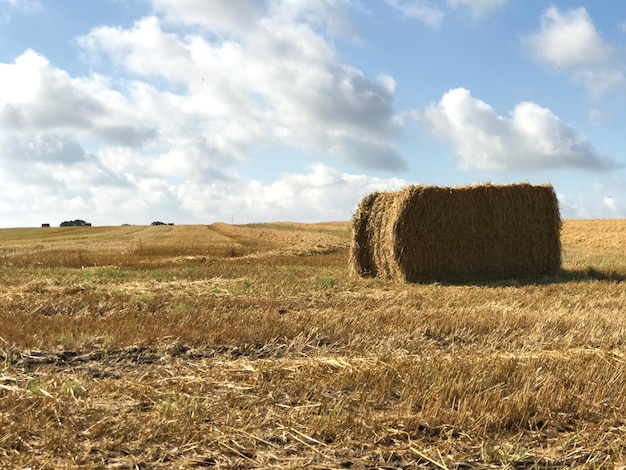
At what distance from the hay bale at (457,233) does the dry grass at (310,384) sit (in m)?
4.78

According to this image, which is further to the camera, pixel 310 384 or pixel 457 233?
pixel 457 233

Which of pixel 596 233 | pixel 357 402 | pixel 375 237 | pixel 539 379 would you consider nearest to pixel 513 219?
pixel 375 237

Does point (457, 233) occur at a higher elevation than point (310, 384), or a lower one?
higher

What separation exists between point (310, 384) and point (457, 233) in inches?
446

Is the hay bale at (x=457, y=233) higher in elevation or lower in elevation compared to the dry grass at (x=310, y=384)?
higher

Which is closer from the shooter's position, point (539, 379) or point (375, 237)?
point (539, 379)

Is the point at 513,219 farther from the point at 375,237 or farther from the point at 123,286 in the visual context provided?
the point at 123,286

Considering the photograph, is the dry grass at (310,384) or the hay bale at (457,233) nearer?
the dry grass at (310,384)

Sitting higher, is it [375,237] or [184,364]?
[375,237]

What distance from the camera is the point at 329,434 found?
4.28 meters

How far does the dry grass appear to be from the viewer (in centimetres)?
404

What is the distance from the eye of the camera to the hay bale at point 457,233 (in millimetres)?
15469

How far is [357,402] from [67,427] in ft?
6.99

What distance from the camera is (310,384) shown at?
5.25m
